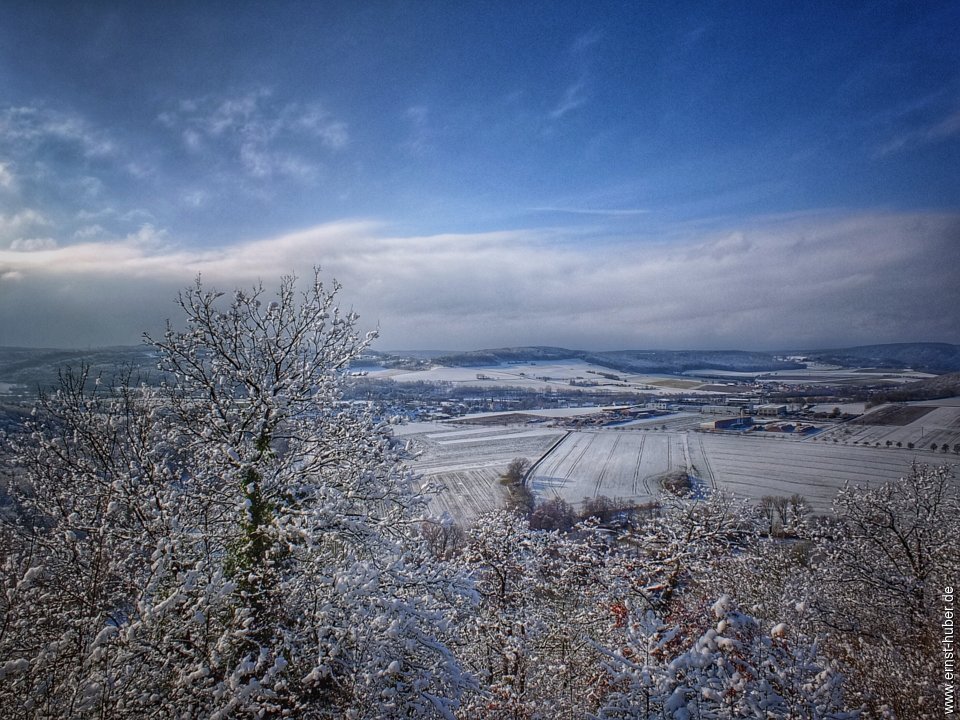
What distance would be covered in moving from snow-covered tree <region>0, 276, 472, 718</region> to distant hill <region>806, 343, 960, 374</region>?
58.6 meters

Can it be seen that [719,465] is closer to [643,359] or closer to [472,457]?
[472,457]

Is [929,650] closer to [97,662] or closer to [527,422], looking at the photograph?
[97,662]

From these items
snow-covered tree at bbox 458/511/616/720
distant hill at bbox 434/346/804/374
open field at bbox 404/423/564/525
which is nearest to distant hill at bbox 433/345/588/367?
distant hill at bbox 434/346/804/374

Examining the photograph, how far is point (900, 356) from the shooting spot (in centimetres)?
5625

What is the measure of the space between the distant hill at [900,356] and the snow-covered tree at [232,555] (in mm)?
58616

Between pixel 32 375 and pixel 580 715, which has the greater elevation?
pixel 32 375

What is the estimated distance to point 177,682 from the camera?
163 inches

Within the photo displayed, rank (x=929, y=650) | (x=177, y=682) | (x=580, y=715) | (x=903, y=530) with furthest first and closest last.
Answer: (x=903, y=530)
(x=929, y=650)
(x=580, y=715)
(x=177, y=682)

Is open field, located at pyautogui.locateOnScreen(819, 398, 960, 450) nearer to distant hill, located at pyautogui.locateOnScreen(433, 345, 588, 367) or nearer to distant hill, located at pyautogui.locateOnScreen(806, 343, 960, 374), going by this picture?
distant hill, located at pyautogui.locateOnScreen(806, 343, 960, 374)

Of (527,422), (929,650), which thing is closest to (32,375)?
(929,650)

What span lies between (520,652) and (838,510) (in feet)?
39.7

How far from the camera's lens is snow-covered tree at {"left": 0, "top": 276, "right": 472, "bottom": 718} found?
4410 millimetres

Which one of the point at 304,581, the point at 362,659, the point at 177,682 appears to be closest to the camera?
the point at 177,682

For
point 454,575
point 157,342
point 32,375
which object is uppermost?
point 157,342
